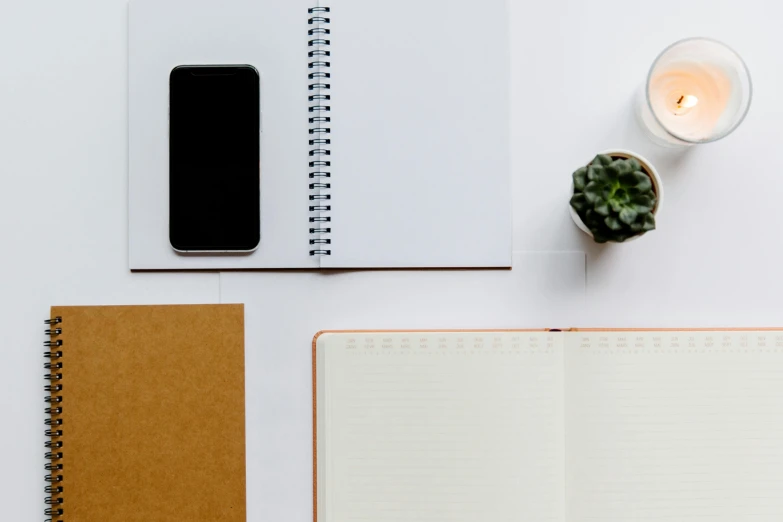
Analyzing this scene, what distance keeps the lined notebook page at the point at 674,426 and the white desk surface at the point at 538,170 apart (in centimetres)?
4

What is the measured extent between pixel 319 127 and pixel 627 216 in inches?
13.6

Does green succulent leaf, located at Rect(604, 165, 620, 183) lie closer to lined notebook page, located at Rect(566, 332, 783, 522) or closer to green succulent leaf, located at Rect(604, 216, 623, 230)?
green succulent leaf, located at Rect(604, 216, 623, 230)

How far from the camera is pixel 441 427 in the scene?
0.60 metres

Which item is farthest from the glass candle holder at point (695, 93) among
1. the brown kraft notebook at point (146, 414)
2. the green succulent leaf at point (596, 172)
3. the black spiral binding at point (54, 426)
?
the black spiral binding at point (54, 426)

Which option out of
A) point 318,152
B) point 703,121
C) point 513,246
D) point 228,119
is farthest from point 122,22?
point 703,121

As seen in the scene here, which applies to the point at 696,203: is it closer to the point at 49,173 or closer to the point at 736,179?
the point at 736,179

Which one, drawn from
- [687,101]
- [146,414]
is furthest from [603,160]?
[146,414]

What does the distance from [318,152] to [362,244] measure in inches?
4.6

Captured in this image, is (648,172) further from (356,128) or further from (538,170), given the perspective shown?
(356,128)

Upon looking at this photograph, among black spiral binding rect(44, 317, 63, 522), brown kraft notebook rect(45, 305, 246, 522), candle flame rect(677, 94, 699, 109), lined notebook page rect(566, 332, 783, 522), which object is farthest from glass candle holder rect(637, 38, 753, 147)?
black spiral binding rect(44, 317, 63, 522)

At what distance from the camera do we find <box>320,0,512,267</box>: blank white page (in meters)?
0.62

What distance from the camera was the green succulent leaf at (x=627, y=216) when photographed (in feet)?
1.74

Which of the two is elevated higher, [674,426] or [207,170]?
[207,170]

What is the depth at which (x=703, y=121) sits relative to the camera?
1.95 ft
